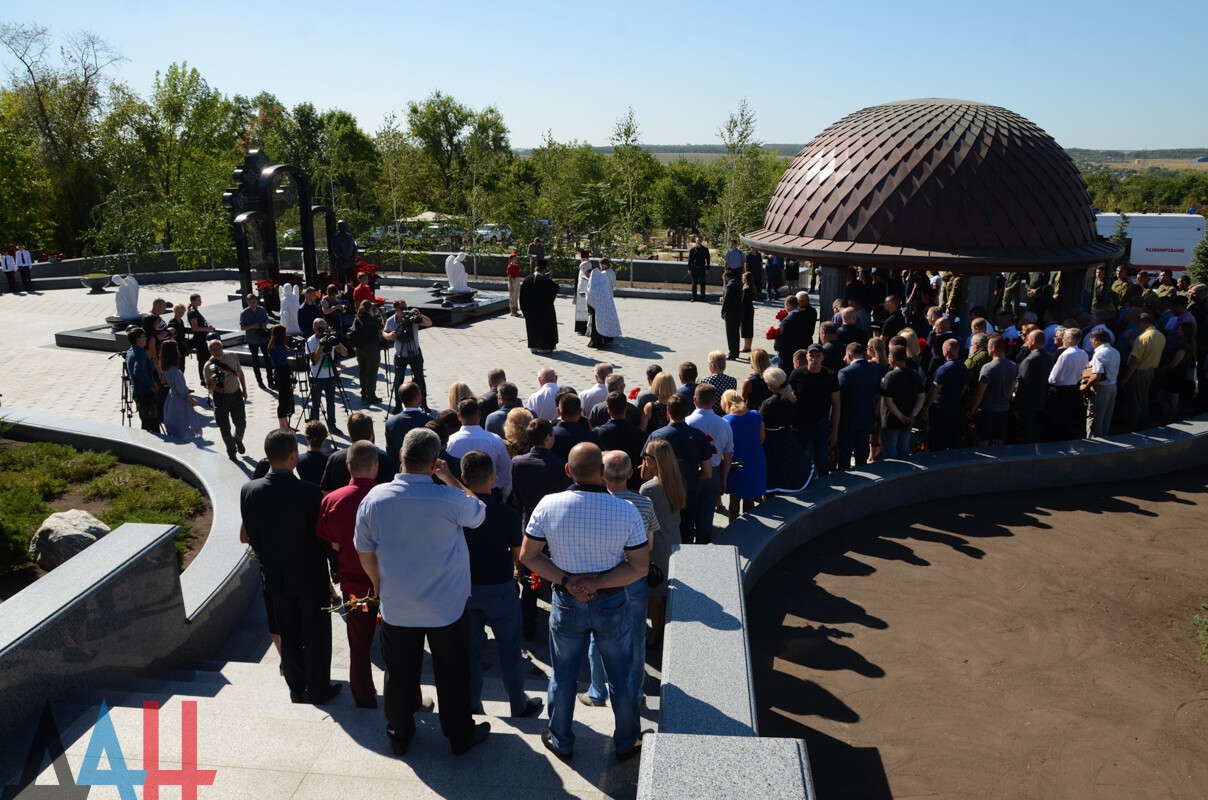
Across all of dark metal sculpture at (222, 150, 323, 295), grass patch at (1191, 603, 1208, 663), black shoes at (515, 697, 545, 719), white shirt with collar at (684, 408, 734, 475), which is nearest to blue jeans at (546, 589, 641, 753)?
black shoes at (515, 697, 545, 719)

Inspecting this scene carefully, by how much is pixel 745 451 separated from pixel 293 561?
164 inches

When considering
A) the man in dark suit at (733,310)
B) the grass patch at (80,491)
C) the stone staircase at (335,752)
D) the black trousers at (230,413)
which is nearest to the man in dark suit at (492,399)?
the grass patch at (80,491)

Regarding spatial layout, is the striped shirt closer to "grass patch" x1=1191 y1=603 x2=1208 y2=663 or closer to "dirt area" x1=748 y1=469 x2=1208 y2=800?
"dirt area" x1=748 y1=469 x2=1208 y2=800

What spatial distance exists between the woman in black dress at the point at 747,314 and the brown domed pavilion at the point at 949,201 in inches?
72.2

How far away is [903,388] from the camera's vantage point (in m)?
8.98

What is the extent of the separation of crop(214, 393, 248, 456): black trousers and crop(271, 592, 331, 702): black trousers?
564 cm

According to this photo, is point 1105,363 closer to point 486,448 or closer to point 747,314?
point 747,314

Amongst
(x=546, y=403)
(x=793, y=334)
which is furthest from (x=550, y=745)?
(x=793, y=334)

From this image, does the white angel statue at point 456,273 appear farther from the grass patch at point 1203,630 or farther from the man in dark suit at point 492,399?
the grass patch at point 1203,630

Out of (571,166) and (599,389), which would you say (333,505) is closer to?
(599,389)

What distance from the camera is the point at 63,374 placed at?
1564 centimetres

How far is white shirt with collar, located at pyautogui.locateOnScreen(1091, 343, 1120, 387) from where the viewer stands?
1010 centimetres

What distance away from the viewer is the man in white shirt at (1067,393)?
9.97 m

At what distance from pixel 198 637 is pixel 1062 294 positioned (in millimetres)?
13368
